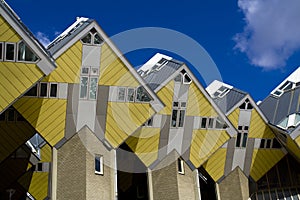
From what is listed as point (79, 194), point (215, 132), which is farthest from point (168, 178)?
point (79, 194)

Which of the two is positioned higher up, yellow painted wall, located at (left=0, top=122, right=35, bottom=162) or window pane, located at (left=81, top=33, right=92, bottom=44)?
window pane, located at (left=81, top=33, right=92, bottom=44)

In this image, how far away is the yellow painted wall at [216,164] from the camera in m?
30.2

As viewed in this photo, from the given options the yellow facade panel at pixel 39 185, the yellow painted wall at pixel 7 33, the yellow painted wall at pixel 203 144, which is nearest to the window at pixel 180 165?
the yellow painted wall at pixel 203 144

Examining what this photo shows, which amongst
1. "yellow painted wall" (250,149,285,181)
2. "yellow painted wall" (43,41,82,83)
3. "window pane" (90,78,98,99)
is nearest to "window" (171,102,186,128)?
A: "window pane" (90,78,98,99)

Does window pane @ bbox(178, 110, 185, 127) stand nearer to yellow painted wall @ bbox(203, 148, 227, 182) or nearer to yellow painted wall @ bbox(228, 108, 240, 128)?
yellow painted wall @ bbox(203, 148, 227, 182)

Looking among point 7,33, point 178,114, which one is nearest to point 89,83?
point 7,33

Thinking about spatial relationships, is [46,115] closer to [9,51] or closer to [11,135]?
[11,135]

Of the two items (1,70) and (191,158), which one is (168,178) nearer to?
(191,158)

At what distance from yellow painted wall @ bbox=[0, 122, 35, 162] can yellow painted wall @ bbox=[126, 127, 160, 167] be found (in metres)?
6.27

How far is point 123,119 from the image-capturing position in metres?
24.8

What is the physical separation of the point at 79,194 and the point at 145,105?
6.40m

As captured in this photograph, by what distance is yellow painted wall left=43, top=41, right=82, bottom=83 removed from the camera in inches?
926

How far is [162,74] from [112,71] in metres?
5.68

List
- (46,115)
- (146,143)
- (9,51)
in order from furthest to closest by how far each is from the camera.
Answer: (146,143) → (46,115) → (9,51)
